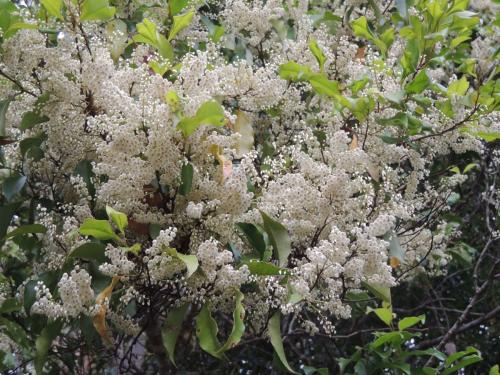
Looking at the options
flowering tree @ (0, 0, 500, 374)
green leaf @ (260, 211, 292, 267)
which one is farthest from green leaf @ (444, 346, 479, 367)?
green leaf @ (260, 211, 292, 267)

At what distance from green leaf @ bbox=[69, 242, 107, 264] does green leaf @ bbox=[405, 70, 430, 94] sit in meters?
1.18

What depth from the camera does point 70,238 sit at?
218 cm

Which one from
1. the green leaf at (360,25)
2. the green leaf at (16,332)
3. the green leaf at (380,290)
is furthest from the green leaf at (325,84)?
the green leaf at (16,332)

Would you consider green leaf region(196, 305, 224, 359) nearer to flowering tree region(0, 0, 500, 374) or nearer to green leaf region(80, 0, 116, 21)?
flowering tree region(0, 0, 500, 374)

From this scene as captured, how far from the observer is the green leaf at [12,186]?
99.7 inches

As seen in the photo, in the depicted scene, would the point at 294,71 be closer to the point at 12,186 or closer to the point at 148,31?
the point at 148,31

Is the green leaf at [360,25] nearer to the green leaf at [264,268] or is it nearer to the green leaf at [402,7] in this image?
the green leaf at [402,7]

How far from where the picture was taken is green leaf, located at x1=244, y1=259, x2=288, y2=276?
1.98 meters

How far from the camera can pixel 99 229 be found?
1981 mm

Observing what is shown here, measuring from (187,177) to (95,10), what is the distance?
762 mm

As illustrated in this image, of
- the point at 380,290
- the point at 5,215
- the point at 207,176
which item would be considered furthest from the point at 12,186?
the point at 380,290

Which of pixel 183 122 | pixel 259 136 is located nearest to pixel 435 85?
pixel 259 136

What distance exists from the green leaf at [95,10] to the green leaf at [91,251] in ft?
2.65

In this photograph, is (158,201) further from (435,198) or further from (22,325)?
(435,198)
